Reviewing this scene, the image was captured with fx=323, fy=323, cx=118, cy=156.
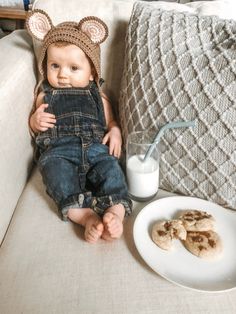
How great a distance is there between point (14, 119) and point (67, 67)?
20cm

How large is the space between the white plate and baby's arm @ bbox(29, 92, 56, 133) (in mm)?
349

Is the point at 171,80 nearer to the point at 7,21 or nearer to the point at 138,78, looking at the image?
the point at 138,78

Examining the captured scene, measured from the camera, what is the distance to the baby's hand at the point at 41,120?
0.87 metres

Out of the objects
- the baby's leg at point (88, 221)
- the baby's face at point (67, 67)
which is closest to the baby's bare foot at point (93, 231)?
the baby's leg at point (88, 221)

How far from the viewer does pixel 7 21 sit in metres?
2.21

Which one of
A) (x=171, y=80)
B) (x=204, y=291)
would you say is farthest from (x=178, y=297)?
(x=171, y=80)

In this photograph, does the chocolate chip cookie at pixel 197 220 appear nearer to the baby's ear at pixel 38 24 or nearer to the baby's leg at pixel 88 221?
the baby's leg at pixel 88 221

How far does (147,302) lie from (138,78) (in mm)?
502

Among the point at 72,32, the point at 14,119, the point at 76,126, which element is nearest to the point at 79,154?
the point at 76,126

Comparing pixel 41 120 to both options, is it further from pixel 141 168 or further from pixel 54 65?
pixel 141 168

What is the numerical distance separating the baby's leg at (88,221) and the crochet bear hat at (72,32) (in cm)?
39

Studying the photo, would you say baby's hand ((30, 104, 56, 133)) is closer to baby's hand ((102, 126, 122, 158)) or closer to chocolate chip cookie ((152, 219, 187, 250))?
baby's hand ((102, 126, 122, 158))

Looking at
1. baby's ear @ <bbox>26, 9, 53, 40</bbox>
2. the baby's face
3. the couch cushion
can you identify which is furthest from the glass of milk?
baby's ear @ <bbox>26, 9, 53, 40</bbox>

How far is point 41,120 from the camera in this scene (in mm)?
866
